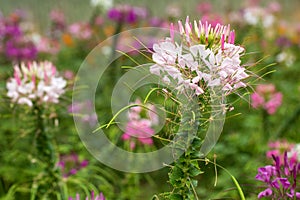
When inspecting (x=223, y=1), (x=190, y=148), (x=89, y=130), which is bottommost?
(x=190, y=148)

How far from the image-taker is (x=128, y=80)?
1243 mm

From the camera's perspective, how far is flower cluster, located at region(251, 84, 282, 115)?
2691 mm

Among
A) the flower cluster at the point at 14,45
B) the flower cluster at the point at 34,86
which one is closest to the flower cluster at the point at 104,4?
the flower cluster at the point at 14,45

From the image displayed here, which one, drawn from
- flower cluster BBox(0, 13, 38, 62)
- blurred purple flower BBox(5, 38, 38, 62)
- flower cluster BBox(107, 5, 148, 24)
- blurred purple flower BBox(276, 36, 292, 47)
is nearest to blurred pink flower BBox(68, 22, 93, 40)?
flower cluster BBox(0, 13, 38, 62)

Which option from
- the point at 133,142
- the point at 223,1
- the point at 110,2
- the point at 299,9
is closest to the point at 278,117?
the point at 133,142

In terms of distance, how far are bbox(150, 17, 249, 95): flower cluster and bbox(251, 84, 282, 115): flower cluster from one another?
165cm

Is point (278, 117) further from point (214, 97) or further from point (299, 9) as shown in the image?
point (299, 9)

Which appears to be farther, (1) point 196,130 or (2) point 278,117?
(2) point 278,117

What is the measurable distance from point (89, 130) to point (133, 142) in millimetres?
341

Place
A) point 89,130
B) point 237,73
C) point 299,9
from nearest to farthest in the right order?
1. point 237,73
2. point 89,130
3. point 299,9

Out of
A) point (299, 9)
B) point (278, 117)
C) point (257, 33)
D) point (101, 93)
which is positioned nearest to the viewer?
point (278, 117)

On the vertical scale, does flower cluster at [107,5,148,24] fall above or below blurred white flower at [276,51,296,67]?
above

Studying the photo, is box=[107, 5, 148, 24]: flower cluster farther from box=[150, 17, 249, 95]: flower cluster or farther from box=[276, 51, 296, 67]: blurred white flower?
box=[150, 17, 249, 95]: flower cluster

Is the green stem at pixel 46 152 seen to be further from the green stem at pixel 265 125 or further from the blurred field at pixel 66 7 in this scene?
the blurred field at pixel 66 7
